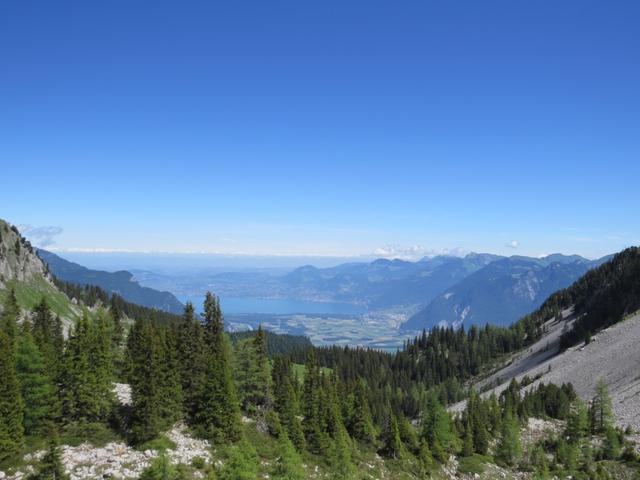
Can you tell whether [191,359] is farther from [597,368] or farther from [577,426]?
[597,368]

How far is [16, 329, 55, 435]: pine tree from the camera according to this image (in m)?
46.9

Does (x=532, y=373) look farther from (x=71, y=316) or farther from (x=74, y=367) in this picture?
(x=71, y=316)

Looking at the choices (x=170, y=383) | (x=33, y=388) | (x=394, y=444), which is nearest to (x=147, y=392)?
(x=170, y=383)

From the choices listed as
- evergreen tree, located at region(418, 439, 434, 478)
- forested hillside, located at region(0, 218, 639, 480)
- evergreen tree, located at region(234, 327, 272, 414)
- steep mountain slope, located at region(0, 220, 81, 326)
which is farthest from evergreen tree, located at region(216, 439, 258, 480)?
steep mountain slope, located at region(0, 220, 81, 326)

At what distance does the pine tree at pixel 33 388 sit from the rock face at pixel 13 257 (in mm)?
149798

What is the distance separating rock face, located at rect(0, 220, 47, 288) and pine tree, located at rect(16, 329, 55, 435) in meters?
150

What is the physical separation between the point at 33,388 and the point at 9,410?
4699 mm

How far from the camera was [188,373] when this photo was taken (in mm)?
61344

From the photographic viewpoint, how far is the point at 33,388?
47531 millimetres

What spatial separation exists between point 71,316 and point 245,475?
17360 centimetres

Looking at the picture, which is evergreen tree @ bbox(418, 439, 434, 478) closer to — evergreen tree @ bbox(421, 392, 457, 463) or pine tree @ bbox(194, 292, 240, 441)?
evergreen tree @ bbox(421, 392, 457, 463)

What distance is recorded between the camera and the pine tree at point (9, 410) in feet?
136

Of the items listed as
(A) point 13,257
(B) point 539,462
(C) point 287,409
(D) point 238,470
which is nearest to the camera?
(D) point 238,470

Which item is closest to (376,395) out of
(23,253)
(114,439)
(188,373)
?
(188,373)
